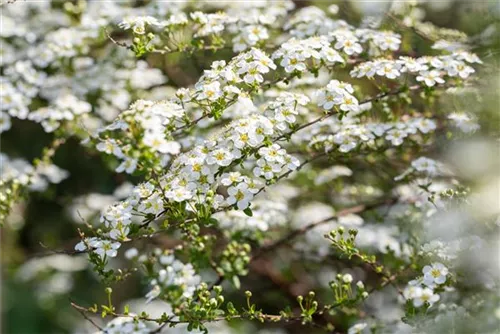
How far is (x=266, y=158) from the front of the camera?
5.52ft

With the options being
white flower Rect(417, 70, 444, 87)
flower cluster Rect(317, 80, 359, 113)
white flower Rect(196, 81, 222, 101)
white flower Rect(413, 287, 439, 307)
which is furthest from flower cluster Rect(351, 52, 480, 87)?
white flower Rect(413, 287, 439, 307)

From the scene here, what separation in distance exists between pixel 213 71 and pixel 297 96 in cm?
22

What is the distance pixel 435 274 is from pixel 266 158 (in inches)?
19.9

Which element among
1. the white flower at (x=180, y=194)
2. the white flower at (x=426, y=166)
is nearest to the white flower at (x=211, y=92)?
the white flower at (x=180, y=194)

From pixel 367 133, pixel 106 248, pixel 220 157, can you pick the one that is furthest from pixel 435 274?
pixel 106 248

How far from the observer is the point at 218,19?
2.25m

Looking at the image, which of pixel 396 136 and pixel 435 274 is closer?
pixel 435 274

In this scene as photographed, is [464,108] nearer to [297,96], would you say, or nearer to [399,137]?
[399,137]

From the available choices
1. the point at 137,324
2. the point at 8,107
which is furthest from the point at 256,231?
the point at 8,107

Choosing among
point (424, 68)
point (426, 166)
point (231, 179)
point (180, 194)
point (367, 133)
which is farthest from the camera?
point (426, 166)

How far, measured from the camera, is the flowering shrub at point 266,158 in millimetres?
1685

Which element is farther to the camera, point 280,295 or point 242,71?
point 280,295

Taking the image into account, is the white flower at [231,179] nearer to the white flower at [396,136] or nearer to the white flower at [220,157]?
the white flower at [220,157]

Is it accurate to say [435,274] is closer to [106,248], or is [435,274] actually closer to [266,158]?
[266,158]
